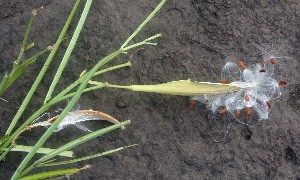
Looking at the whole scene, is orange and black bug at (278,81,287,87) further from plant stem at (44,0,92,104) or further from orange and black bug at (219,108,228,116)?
plant stem at (44,0,92,104)

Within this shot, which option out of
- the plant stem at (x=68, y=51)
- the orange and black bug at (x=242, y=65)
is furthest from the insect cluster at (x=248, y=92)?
the plant stem at (x=68, y=51)

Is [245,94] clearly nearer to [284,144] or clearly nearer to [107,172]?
[284,144]

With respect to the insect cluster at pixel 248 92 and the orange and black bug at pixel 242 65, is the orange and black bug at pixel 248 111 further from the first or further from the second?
Answer: the orange and black bug at pixel 242 65

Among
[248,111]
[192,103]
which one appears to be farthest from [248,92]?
[192,103]

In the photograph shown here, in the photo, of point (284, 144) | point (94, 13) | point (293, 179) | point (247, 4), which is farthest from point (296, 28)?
point (94, 13)

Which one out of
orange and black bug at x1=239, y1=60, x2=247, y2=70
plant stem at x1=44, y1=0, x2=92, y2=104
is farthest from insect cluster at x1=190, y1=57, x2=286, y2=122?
plant stem at x1=44, y1=0, x2=92, y2=104

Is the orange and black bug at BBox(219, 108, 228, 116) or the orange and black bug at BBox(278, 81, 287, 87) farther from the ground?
the orange and black bug at BBox(278, 81, 287, 87)
